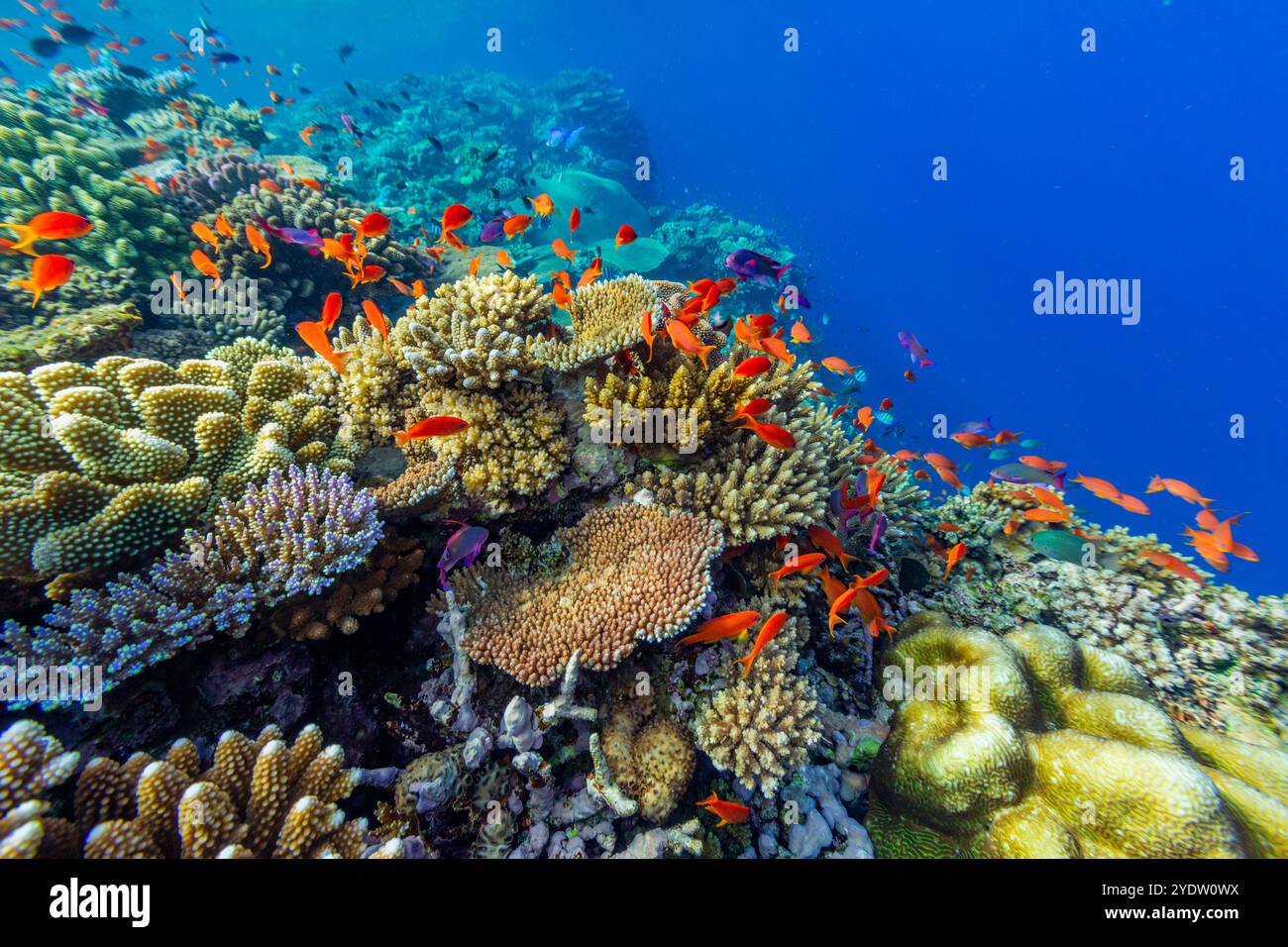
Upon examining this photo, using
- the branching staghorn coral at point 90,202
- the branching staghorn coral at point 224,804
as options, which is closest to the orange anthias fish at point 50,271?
the branching staghorn coral at point 90,202

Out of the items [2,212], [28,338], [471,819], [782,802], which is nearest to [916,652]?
[782,802]

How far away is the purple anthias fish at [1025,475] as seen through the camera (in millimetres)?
6059

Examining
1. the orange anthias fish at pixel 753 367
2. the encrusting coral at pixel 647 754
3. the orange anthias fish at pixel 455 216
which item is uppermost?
the orange anthias fish at pixel 455 216

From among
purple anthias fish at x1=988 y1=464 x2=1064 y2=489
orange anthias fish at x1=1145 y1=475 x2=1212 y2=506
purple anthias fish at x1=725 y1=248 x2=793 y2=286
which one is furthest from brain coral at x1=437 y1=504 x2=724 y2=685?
orange anthias fish at x1=1145 y1=475 x2=1212 y2=506

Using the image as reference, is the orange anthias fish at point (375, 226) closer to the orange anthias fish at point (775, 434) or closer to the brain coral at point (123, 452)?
the brain coral at point (123, 452)

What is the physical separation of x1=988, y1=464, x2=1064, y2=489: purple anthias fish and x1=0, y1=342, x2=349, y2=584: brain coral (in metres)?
7.15

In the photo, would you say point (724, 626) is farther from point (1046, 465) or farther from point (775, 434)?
point (1046, 465)

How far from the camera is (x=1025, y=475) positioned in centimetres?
606

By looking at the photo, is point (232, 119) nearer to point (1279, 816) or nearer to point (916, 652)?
point (916, 652)

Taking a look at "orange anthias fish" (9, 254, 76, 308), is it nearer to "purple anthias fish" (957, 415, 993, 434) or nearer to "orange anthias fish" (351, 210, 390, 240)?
"orange anthias fish" (351, 210, 390, 240)

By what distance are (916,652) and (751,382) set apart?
2616 millimetres

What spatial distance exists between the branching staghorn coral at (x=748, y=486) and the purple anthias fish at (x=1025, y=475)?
135 inches

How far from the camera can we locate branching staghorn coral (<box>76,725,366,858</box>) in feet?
7.12

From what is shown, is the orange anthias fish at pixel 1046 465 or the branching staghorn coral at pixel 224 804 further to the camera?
the orange anthias fish at pixel 1046 465
